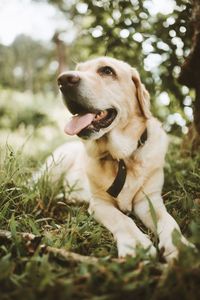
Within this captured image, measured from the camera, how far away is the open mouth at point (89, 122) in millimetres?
2822

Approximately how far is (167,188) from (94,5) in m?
1.99

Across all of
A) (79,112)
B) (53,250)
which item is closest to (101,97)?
(79,112)

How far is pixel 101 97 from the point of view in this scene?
2893mm

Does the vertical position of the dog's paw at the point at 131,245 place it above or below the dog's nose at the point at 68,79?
below

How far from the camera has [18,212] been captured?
2855 millimetres

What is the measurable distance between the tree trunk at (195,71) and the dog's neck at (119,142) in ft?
2.87

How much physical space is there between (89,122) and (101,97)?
0.22 meters

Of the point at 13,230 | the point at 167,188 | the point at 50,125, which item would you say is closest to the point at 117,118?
the point at 167,188

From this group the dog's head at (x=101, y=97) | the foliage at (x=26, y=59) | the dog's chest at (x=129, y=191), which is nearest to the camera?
the dog's head at (x=101, y=97)

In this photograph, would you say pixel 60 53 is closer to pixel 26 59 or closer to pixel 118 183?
pixel 118 183

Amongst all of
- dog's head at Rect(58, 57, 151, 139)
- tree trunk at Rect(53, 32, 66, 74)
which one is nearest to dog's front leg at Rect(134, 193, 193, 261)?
dog's head at Rect(58, 57, 151, 139)

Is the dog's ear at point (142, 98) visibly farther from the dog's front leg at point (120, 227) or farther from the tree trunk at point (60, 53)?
the tree trunk at point (60, 53)

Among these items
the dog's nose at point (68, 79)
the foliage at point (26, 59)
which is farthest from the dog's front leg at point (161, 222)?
the foliage at point (26, 59)

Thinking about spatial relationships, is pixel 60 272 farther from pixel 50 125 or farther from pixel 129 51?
pixel 50 125
